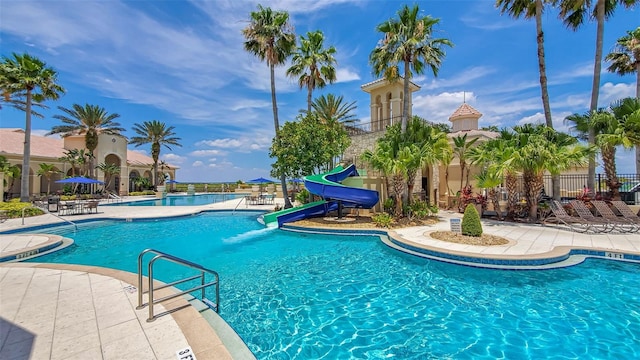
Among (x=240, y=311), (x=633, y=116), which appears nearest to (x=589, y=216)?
(x=633, y=116)

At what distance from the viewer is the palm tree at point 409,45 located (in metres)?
13.9

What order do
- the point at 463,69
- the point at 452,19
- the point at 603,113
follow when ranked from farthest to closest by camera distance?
the point at 463,69 < the point at 452,19 < the point at 603,113

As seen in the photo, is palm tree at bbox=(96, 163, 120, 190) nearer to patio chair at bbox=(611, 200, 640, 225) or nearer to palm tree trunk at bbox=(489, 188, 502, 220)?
palm tree trunk at bbox=(489, 188, 502, 220)

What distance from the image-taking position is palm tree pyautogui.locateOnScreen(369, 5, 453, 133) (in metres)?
13.9

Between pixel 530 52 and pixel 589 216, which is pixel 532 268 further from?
pixel 530 52

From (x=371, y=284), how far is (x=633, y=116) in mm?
13672

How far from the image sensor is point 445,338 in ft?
13.9

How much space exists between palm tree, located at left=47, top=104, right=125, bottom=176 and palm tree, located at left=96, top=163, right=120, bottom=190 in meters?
1.36

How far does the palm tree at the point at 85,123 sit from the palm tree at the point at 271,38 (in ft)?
81.9

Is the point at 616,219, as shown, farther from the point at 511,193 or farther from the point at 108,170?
the point at 108,170

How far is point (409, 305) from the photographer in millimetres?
5332

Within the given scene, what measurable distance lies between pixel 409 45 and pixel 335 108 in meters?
14.8

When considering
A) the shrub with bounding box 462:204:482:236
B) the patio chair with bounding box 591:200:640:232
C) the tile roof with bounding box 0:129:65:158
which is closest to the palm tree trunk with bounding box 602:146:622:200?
the patio chair with bounding box 591:200:640:232

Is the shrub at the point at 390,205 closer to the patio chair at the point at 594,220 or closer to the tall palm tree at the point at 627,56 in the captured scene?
the patio chair at the point at 594,220
